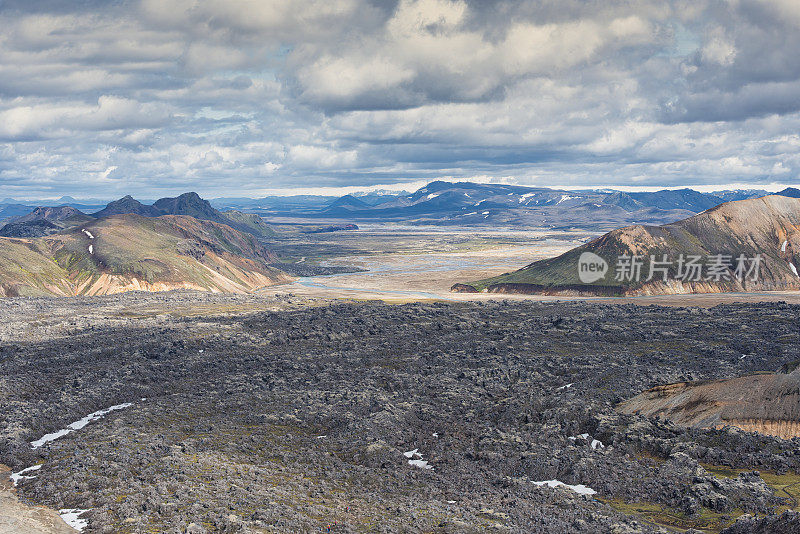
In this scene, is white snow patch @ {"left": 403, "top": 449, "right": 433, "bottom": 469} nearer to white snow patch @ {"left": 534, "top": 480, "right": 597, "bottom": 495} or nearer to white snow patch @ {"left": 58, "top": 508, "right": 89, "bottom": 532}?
white snow patch @ {"left": 534, "top": 480, "right": 597, "bottom": 495}

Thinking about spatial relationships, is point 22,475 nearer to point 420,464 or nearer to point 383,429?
point 383,429

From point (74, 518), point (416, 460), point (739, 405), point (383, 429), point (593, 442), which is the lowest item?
point (416, 460)

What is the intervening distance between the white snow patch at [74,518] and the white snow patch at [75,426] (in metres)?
25.4

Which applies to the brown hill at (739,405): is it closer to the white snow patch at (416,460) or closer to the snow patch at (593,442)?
the snow patch at (593,442)

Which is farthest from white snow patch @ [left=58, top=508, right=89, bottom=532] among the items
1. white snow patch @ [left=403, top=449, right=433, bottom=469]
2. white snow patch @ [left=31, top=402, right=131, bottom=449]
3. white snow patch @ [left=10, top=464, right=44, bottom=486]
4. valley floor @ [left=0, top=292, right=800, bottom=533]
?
white snow patch @ [left=403, top=449, right=433, bottom=469]

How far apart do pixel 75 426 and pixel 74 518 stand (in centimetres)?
3800

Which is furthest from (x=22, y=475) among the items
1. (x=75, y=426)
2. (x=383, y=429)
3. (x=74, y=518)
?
(x=383, y=429)

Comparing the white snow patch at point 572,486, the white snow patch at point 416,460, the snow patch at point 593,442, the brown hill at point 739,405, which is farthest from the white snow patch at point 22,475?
the brown hill at point 739,405

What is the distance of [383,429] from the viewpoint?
276ft

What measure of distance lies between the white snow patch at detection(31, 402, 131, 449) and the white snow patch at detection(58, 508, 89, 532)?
25.4 meters

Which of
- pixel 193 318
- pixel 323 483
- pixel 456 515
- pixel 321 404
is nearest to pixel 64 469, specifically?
pixel 323 483

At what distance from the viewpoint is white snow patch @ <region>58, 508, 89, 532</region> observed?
181 ft

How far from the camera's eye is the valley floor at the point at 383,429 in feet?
187

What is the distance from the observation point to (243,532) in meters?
51.5
